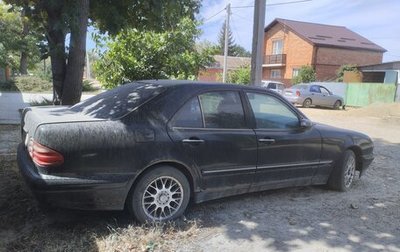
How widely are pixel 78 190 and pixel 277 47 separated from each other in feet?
135

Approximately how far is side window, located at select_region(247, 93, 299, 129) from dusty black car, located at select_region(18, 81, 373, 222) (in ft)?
0.04

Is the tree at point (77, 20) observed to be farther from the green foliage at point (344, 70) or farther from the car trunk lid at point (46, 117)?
the green foliage at point (344, 70)

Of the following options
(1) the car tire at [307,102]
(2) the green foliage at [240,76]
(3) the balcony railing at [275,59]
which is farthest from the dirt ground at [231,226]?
(3) the balcony railing at [275,59]

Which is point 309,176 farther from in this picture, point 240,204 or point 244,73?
point 244,73

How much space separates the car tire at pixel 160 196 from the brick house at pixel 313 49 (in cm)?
3485

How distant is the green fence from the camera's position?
25.6 m

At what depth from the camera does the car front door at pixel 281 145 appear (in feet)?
16.5

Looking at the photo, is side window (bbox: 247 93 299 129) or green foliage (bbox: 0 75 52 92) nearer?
side window (bbox: 247 93 299 129)

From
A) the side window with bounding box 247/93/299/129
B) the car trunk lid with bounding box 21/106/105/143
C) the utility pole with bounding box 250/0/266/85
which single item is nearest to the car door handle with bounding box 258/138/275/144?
the side window with bounding box 247/93/299/129

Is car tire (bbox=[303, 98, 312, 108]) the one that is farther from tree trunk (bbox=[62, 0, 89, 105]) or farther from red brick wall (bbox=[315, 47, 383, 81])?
tree trunk (bbox=[62, 0, 89, 105])

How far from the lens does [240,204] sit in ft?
17.0

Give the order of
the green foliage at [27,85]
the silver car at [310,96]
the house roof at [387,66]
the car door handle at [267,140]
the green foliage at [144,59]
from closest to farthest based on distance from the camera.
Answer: the car door handle at [267,140], the green foliage at [144,59], the silver car at [310,96], the house roof at [387,66], the green foliage at [27,85]

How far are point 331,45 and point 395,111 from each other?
733 inches

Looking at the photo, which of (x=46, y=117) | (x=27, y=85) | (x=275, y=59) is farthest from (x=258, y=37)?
(x=275, y=59)
